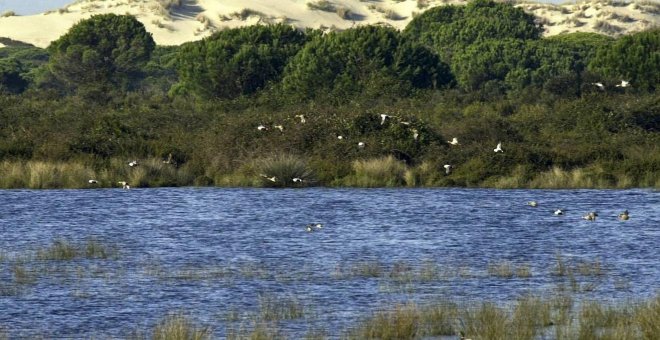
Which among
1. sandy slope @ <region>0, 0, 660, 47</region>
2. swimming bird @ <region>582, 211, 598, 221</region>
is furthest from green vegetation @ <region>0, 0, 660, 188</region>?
sandy slope @ <region>0, 0, 660, 47</region>

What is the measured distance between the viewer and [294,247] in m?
32.2

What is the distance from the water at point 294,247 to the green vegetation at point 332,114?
2.40m

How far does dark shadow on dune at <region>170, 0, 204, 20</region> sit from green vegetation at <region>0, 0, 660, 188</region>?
38.3 meters

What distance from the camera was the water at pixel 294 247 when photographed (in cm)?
2372

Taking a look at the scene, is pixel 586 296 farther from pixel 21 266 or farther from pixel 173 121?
pixel 173 121

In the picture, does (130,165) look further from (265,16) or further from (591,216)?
(265,16)

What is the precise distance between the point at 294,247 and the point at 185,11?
11880 centimetres

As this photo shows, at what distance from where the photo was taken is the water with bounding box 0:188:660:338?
23.7 m

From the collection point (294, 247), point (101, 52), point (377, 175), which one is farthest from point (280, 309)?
point (101, 52)

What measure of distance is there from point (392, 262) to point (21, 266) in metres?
8.07

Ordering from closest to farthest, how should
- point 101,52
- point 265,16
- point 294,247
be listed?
point 294,247, point 101,52, point 265,16

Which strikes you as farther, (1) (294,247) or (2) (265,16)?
(2) (265,16)

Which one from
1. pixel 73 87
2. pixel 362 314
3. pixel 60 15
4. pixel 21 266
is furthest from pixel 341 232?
pixel 60 15

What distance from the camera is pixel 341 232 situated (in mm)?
35656
